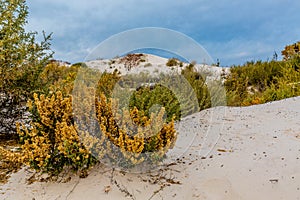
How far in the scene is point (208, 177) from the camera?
10.2ft

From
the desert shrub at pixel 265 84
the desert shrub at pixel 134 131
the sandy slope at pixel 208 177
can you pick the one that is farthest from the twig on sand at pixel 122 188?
the desert shrub at pixel 265 84

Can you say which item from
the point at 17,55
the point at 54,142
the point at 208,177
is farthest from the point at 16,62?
the point at 208,177

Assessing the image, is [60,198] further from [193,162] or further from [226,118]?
[226,118]

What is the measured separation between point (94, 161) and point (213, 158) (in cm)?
133

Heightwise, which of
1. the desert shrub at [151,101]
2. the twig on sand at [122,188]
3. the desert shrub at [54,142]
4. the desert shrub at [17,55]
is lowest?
the twig on sand at [122,188]

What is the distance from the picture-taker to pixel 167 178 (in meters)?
3.14

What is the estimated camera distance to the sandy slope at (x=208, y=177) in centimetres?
Answer: 287

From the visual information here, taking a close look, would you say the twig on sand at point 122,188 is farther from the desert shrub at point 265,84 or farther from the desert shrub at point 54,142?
the desert shrub at point 265,84

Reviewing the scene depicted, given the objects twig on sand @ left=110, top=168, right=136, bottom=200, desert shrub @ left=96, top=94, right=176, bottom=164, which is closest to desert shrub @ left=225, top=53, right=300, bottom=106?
desert shrub @ left=96, top=94, right=176, bottom=164

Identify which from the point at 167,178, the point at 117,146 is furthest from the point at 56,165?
the point at 167,178

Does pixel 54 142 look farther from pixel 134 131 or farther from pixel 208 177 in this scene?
pixel 208 177

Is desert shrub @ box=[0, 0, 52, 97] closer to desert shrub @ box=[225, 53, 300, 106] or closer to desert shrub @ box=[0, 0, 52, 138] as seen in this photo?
desert shrub @ box=[0, 0, 52, 138]

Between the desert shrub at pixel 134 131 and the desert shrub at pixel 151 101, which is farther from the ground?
the desert shrub at pixel 151 101

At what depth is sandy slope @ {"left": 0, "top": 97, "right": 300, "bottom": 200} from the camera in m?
2.87
